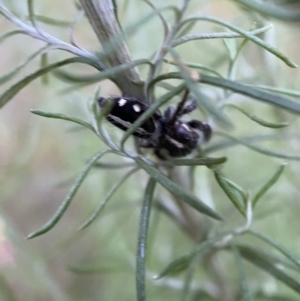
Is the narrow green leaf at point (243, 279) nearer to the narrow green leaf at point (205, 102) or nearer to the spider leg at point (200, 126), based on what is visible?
the spider leg at point (200, 126)

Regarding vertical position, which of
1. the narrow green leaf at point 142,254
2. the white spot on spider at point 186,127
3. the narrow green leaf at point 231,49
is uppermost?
the narrow green leaf at point 231,49

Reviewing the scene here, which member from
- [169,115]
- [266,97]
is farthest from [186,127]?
[266,97]

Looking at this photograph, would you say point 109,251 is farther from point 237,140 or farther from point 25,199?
point 237,140

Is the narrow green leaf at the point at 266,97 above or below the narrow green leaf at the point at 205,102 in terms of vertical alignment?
below

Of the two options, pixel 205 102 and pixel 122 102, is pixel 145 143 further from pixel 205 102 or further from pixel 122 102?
pixel 205 102

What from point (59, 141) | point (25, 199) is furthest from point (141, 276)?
point (25, 199)

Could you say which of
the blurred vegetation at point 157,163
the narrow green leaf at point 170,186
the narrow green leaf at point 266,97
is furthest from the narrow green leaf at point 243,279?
the narrow green leaf at point 266,97
